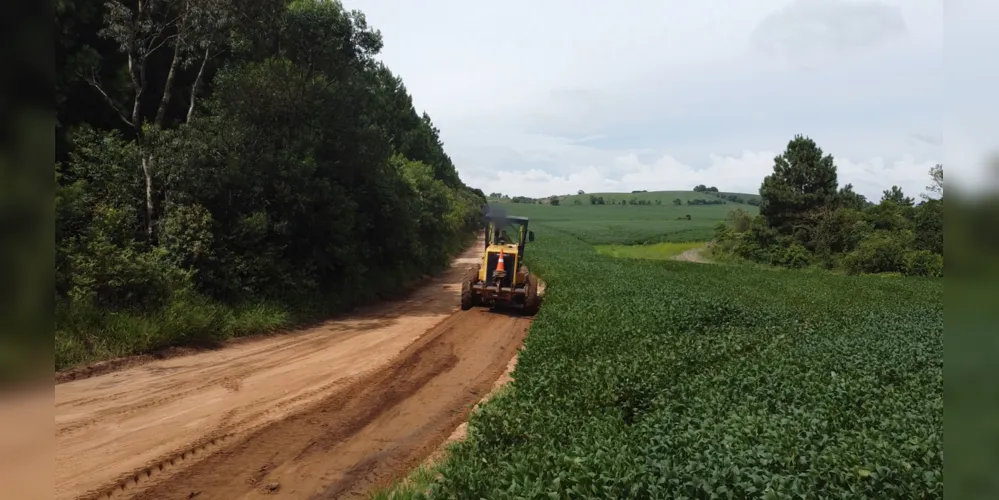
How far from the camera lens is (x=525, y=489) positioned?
507cm

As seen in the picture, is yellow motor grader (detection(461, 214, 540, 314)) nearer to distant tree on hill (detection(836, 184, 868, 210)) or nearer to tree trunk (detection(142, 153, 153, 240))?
tree trunk (detection(142, 153, 153, 240))

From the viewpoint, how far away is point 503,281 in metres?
19.1

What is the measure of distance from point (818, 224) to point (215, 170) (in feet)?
149

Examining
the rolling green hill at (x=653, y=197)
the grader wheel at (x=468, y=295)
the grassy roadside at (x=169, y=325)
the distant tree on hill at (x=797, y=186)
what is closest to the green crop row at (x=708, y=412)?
the grader wheel at (x=468, y=295)

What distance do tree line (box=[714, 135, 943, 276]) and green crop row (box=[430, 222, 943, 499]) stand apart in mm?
31022

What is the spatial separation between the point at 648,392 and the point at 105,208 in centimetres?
1311

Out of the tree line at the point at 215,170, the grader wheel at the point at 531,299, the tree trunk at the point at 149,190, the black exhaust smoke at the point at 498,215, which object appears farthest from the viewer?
the black exhaust smoke at the point at 498,215

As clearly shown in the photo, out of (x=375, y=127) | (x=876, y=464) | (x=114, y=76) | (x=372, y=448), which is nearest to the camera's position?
(x=876, y=464)

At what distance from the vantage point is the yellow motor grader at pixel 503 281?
18969mm

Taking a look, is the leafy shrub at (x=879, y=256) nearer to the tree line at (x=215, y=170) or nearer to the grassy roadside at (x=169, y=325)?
the tree line at (x=215, y=170)

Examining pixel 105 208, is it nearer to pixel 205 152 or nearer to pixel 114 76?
pixel 205 152

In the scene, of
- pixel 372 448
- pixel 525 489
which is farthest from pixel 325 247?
pixel 525 489

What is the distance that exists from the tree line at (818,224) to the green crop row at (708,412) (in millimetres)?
31022

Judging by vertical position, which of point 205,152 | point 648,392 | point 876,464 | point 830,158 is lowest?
point 648,392
